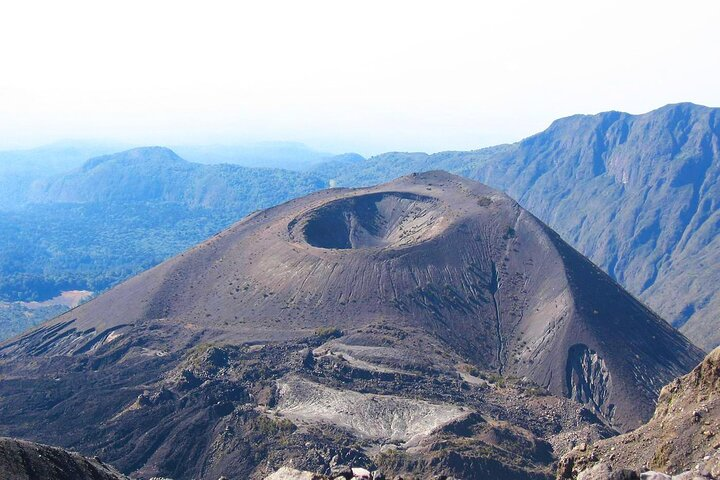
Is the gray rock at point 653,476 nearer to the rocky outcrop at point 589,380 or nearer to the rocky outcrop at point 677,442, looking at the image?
the rocky outcrop at point 677,442

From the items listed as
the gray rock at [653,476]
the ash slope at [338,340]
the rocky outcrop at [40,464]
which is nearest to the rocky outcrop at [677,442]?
the gray rock at [653,476]

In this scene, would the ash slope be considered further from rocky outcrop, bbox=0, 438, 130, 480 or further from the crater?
rocky outcrop, bbox=0, 438, 130, 480

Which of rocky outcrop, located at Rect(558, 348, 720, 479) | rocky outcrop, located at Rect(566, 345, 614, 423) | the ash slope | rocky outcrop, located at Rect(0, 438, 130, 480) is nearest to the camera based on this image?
rocky outcrop, located at Rect(0, 438, 130, 480)

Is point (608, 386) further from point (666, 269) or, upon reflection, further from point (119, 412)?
point (666, 269)

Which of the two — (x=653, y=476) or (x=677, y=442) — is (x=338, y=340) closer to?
(x=677, y=442)

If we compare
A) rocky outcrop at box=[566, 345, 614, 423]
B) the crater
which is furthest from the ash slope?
the crater

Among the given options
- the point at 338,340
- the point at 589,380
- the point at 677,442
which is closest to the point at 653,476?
the point at 677,442
